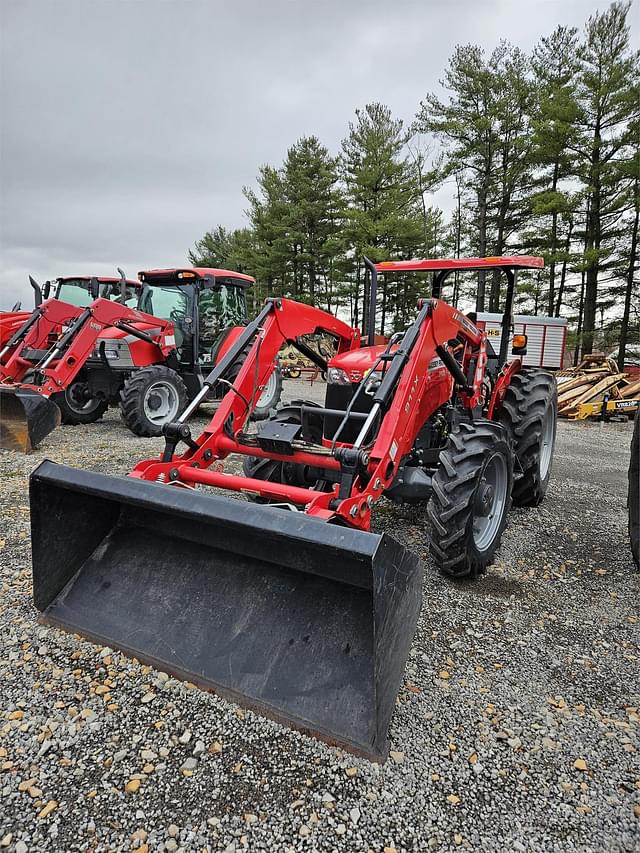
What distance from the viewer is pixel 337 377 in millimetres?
3928

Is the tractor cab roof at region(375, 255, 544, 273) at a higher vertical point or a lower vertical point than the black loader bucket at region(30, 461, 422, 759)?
higher

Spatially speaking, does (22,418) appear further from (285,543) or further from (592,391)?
(592,391)

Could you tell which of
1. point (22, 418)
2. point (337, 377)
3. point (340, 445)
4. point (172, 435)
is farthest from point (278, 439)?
point (22, 418)

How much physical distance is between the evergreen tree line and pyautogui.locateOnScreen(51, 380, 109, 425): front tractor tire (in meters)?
11.4

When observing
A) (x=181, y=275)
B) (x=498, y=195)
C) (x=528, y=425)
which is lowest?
(x=528, y=425)

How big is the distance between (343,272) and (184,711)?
23.9 m

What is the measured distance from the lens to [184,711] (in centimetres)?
215

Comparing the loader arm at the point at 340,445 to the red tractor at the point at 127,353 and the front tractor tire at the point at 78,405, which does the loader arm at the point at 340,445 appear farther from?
the front tractor tire at the point at 78,405

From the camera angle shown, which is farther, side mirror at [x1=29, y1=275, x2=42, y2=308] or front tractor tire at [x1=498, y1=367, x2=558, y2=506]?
side mirror at [x1=29, y1=275, x2=42, y2=308]

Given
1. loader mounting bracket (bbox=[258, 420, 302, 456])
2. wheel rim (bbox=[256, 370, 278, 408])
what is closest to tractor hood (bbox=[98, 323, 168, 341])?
wheel rim (bbox=[256, 370, 278, 408])

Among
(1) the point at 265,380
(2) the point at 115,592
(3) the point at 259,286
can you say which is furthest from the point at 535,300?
(2) the point at 115,592

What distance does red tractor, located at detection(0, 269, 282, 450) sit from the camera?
6781mm

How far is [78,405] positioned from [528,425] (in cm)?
686

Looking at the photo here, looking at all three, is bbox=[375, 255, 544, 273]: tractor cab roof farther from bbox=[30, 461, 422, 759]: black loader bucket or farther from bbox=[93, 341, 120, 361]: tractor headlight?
bbox=[93, 341, 120, 361]: tractor headlight
